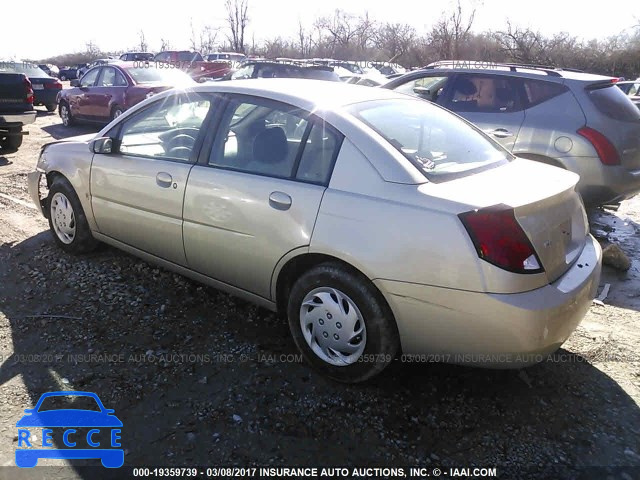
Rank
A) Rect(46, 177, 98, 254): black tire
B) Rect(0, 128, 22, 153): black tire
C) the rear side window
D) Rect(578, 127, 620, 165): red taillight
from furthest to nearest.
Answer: Rect(0, 128, 22, 153): black tire → the rear side window → Rect(578, 127, 620, 165): red taillight → Rect(46, 177, 98, 254): black tire

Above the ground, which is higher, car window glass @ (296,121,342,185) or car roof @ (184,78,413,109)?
car roof @ (184,78,413,109)

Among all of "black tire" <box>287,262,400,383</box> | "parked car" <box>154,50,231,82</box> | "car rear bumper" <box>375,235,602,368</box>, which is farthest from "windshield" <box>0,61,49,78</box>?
"car rear bumper" <box>375,235,602,368</box>

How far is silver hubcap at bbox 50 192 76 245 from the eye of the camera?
467 cm

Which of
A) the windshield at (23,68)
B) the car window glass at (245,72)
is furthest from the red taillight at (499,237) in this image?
the windshield at (23,68)

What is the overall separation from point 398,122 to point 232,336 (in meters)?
1.76

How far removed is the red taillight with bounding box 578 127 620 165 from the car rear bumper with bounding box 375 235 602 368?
10.5ft

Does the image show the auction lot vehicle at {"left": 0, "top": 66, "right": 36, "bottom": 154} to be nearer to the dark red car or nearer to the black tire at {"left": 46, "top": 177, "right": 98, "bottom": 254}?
the dark red car

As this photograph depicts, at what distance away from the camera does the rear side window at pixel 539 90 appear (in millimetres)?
5848

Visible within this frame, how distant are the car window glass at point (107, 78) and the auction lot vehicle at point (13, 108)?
217cm

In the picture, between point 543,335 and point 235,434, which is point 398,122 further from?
point 235,434

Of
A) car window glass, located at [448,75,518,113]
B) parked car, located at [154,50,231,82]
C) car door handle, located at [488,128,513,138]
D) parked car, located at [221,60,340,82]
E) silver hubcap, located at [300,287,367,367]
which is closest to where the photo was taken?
silver hubcap, located at [300,287,367,367]

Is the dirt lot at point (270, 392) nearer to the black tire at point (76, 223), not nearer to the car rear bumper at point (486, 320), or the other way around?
the car rear bumper at point (486, 320)

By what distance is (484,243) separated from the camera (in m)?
2.49

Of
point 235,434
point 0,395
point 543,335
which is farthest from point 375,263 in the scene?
point 0,395
